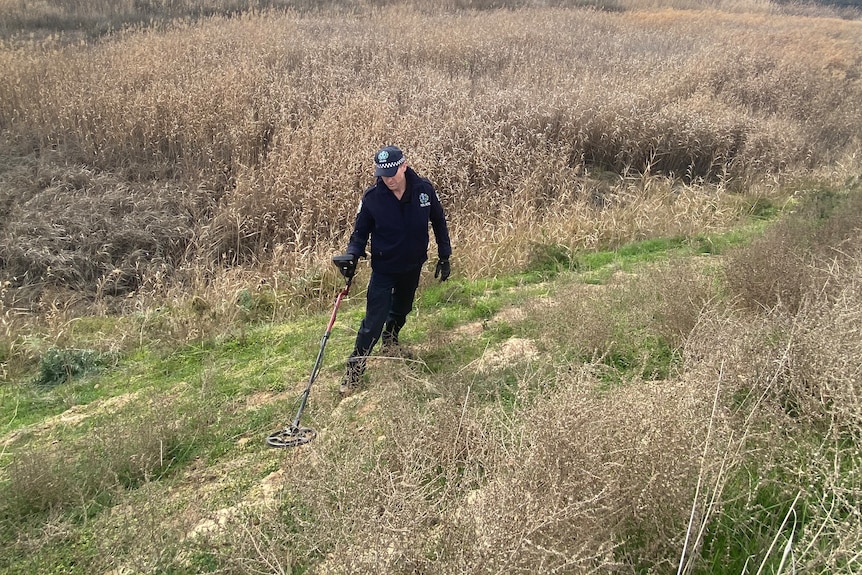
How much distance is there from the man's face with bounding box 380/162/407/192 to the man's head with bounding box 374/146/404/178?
0.04 metres

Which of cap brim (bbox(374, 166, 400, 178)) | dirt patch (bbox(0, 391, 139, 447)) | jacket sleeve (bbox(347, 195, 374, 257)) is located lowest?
dirt patch (bbox(0, 391, 139, 447))

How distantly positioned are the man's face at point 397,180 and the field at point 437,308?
1.25 m

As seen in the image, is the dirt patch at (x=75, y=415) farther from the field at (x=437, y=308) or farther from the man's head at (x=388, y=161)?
the man's head at (x=388, y=161)

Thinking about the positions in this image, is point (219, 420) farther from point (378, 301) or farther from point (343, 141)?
point (343, 141)

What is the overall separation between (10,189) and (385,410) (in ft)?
25.0

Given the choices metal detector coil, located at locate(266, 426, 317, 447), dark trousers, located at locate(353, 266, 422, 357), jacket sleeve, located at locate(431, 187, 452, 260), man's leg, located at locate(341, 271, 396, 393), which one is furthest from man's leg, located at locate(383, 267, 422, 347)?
metal detector coil, located at locate(266, 426, 317, 447)

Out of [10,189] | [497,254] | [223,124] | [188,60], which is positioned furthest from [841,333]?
[188,60]

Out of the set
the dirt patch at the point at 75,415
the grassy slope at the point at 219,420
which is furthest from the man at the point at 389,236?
the dirt patch at the point at 75,415

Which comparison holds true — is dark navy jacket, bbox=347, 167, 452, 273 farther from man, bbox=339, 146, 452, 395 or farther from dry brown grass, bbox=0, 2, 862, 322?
dry brown grass, bbox=0, 2, 862, 322

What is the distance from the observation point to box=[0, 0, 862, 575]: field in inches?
97.3

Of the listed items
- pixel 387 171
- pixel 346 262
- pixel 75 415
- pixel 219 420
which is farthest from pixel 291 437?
pixel 75 415

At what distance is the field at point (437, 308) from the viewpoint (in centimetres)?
247

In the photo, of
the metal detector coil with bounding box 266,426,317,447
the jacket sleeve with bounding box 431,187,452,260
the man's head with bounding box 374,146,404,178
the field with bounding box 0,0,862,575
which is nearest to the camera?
the field with bounding box 0,0,862,575

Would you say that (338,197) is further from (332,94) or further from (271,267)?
(332,94)
